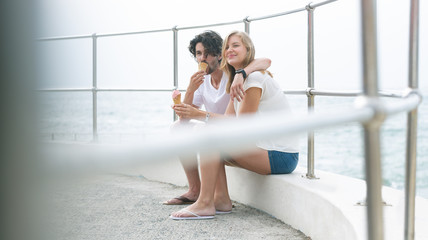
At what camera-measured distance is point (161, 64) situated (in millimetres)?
17438

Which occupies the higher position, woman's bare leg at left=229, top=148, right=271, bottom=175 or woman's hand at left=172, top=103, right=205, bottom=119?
woman's hand at left=172, top=103, right=205, bottom=119

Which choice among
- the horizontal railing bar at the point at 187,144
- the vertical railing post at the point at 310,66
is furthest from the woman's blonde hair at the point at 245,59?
the horizontal railing bar at the point at 187,144

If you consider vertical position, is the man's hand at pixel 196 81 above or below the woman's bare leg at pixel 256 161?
above

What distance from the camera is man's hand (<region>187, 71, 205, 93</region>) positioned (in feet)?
6.95

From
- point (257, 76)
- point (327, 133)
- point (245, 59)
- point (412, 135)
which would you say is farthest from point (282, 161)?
point (327, 133)

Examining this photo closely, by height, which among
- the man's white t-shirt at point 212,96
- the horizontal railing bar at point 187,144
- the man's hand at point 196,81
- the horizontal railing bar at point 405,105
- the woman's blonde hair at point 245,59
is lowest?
the horizontal railing bar at point 187,144

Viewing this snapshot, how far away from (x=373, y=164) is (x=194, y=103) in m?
1.77

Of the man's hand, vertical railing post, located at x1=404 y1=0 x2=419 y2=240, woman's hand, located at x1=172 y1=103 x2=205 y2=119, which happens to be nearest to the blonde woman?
woman's hand, located at x1=172 y1=103 x2=205 y2=119

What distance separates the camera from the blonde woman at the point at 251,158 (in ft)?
5.92

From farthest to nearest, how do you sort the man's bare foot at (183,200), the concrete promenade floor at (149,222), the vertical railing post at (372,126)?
the man's bare foot at (183,200), the concrete promenade floor at (149,222), the vertical railing post at (372,126)

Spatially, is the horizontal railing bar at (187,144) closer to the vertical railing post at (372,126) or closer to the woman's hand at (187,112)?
the vertical railing post at (372,126)

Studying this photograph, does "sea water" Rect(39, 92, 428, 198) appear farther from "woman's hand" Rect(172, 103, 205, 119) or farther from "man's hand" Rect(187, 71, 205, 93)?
"woman's hand" Rect(172, 103, 205, 119)

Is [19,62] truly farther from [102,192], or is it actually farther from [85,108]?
[85,108]

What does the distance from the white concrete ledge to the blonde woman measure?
64 millimetres
